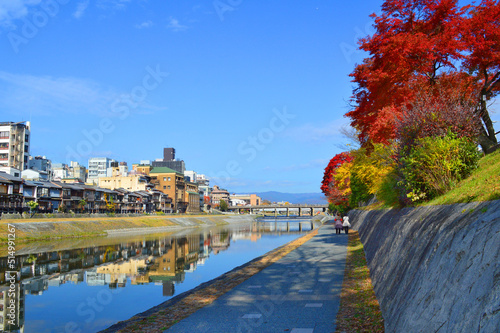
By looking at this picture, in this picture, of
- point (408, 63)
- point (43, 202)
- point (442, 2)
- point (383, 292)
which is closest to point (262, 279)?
point (383, 292)

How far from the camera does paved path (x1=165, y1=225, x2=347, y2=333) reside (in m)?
8.22

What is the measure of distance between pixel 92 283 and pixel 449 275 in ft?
61.5

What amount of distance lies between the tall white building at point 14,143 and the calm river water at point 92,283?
7238 cm

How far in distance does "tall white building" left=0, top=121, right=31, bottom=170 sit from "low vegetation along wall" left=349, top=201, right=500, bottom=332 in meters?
105

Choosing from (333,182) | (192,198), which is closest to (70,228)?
(333,182)

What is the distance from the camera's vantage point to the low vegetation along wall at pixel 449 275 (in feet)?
12.5

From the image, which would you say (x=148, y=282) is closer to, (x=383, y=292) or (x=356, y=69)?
(x=383, y=292)

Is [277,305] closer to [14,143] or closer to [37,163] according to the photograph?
[14,143]

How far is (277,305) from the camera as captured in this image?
9.98 m

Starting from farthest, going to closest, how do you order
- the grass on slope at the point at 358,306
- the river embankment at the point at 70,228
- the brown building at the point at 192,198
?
the brown building at the point at 192,198 < the river embankment at the point at 70,228 < the grass on slope at the point at 358,306

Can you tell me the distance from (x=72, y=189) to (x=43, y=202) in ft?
33.3

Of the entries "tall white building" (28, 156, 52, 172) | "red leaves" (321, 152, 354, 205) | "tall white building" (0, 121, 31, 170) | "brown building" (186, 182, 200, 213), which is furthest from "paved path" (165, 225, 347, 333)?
"brown building" (186, 182, 200, 213)

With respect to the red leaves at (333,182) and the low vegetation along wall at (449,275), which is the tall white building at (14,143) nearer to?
the red leaves at (333,182)

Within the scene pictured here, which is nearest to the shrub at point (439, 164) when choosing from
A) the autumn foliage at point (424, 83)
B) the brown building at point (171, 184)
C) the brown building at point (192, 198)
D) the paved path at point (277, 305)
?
the autumn foliage at point (424, 83)
